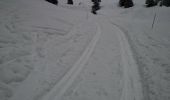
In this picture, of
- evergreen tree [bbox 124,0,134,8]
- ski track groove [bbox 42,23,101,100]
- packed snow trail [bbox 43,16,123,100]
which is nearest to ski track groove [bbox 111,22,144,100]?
packed snow trail [bbox 43,16,123,100]

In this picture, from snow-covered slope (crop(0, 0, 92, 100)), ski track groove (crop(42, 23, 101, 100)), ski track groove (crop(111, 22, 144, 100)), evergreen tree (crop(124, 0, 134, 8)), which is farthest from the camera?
evergreen tree (crop(124, 0, 134, 8))

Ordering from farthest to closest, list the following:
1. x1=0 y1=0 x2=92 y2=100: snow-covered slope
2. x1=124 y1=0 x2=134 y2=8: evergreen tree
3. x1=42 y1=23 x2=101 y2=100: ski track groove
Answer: x1=124 y1=0 x2=134 y2=8: evergreen tree → x1=0 y1=0 x2=92 y2=100: snow-covered slope → x1=42 y1=23 x2=101 y2=100: ski track groove

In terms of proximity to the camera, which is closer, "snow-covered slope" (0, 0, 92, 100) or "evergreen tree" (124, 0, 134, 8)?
"snow-covered slope" (0, 0, 92, 100)

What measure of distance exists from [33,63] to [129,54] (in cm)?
501


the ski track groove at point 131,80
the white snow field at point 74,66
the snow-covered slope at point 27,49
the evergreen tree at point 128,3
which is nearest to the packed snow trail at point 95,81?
the white snow field at point 74,66

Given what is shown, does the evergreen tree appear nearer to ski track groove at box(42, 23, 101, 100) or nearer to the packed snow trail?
the packed snow trail

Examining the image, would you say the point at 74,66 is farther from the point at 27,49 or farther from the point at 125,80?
the point at 27,49

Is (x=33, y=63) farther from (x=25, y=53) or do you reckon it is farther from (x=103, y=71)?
(x=103, y=71)

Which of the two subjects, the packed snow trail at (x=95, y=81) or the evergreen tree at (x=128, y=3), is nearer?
the packed snow trail at (x=95, y=81)

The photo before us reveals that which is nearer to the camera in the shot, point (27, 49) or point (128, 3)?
point (27, 49)

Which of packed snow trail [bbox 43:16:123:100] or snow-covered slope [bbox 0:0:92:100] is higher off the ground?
snow-covered slope [bbox 0:0:92:100]

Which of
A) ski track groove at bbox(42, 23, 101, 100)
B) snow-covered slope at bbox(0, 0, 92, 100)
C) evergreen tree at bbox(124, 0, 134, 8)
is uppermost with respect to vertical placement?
evergreen tree at bbox(124, 0, 134, 8)

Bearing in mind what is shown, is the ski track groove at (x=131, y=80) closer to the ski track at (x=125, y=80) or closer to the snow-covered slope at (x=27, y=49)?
the ski track at (x=125, y=80)

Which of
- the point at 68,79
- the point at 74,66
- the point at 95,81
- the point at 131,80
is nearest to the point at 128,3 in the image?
the point at 74,66
